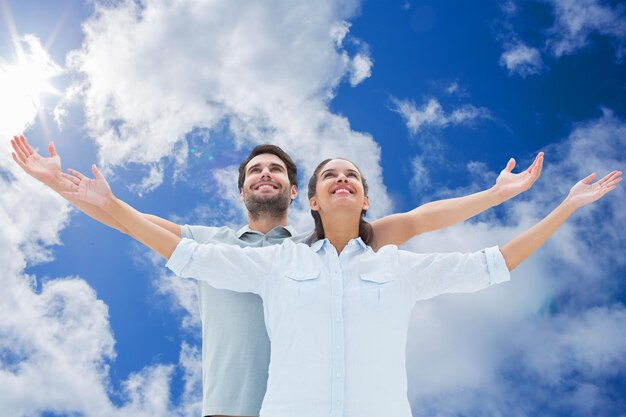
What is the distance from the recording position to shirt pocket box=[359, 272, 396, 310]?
4828mm

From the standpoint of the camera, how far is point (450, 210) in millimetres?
6629

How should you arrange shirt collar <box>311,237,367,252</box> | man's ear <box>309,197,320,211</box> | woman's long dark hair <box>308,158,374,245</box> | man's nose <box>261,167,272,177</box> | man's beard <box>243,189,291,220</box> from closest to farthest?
shirt collar <box>311,237,367,252</box> → woman's long dark hair <box>308,158,374,245</box> → man's ear <box>309,197,320,211</box> → man's beard <box>243,189,291,220</box> → man's nose <box>261,167,272,177</box>

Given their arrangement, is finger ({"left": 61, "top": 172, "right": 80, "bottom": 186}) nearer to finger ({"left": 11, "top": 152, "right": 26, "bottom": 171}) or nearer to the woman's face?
finger ({"left": 11, "top": 152, "right": 26, "bottom": 171})

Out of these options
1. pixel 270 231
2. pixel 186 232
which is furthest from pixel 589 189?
pixel 186 232

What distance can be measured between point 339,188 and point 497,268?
5.14 ft

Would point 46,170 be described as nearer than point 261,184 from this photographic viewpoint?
Yes

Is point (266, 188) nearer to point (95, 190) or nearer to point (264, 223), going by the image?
point (264, 223)

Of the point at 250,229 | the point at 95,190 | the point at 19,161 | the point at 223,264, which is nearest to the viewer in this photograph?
the point at 223,264

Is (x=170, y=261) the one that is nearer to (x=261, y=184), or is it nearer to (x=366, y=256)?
(x=366, y=256)

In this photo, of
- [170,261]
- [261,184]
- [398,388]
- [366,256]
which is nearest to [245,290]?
[170,261]

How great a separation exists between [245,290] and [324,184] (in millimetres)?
1266

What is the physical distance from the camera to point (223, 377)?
5.56m

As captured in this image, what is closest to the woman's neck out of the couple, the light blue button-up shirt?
the couple

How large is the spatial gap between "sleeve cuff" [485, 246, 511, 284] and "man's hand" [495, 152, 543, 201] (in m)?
1.32
